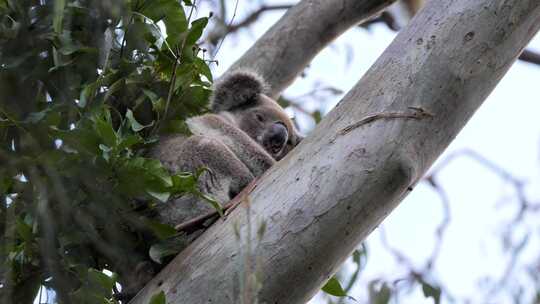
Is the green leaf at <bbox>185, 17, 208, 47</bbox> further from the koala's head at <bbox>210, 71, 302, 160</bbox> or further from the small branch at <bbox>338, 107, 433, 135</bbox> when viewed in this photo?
the koala's head at <bbox>210, 71, 302, 160</bbox>

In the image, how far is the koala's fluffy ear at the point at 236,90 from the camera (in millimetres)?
3254

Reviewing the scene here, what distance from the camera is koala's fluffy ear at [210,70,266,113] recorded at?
3254mm

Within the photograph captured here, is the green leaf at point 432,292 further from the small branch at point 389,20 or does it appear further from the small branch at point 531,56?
the small branch at point 389,20

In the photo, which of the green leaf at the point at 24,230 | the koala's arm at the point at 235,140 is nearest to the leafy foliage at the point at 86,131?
the green leaf at the point at 24,230

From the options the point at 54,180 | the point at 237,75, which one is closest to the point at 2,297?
the point at 54,180

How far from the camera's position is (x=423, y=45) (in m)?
2.04

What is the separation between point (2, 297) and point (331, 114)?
984mm

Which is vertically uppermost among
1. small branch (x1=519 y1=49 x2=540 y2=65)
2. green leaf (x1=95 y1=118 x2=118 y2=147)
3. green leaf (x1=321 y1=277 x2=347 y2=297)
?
small branch (x1=519 y1=49 x2=540 y2=65)

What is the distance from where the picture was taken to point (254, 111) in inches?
132

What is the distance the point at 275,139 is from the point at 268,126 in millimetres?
142

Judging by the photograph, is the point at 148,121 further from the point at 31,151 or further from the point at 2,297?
the point at 2,297

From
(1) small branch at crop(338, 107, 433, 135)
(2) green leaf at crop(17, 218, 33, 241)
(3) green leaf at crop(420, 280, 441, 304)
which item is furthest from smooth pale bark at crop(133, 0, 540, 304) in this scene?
(3) green leaf at crop(420, 280, 441, 304)

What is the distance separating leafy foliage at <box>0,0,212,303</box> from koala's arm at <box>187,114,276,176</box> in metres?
0.34

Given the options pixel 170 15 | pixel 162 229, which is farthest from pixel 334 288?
pixel 170 15
